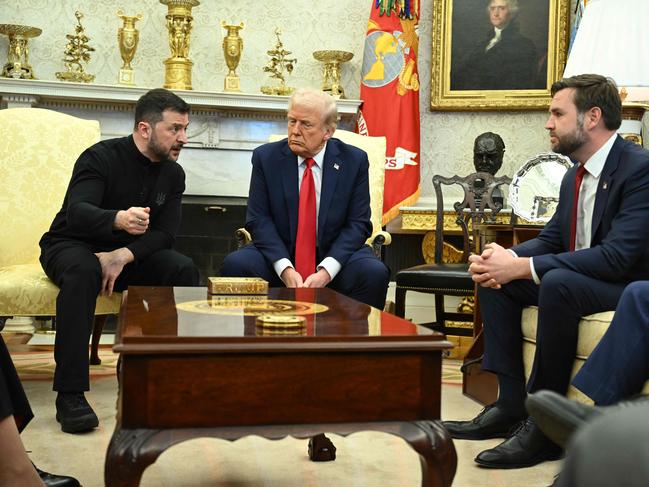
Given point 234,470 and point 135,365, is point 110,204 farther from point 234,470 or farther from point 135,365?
point 135,365

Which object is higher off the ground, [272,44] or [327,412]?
[272,44]

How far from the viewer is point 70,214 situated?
3.25 m

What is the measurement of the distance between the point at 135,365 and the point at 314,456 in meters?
1.10

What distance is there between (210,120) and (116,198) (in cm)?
232

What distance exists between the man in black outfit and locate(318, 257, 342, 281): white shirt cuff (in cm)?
55

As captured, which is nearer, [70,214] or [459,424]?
[459,424]

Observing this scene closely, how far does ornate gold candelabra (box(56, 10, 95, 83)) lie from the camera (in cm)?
549

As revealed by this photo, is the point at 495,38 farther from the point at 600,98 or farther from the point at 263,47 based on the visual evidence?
the point at 600,98

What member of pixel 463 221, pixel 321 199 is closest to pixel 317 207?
pixel 321 199

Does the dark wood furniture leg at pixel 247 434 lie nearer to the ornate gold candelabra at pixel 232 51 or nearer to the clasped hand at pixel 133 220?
the clasped hand at pixel 133 220

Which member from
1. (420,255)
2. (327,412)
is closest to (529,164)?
(420,255)

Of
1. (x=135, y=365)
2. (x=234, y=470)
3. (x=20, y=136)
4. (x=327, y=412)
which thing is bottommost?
(x=234, y=470)

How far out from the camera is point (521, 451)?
2564 millimetres

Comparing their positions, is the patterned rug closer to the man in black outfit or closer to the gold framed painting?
the man in black outfit
